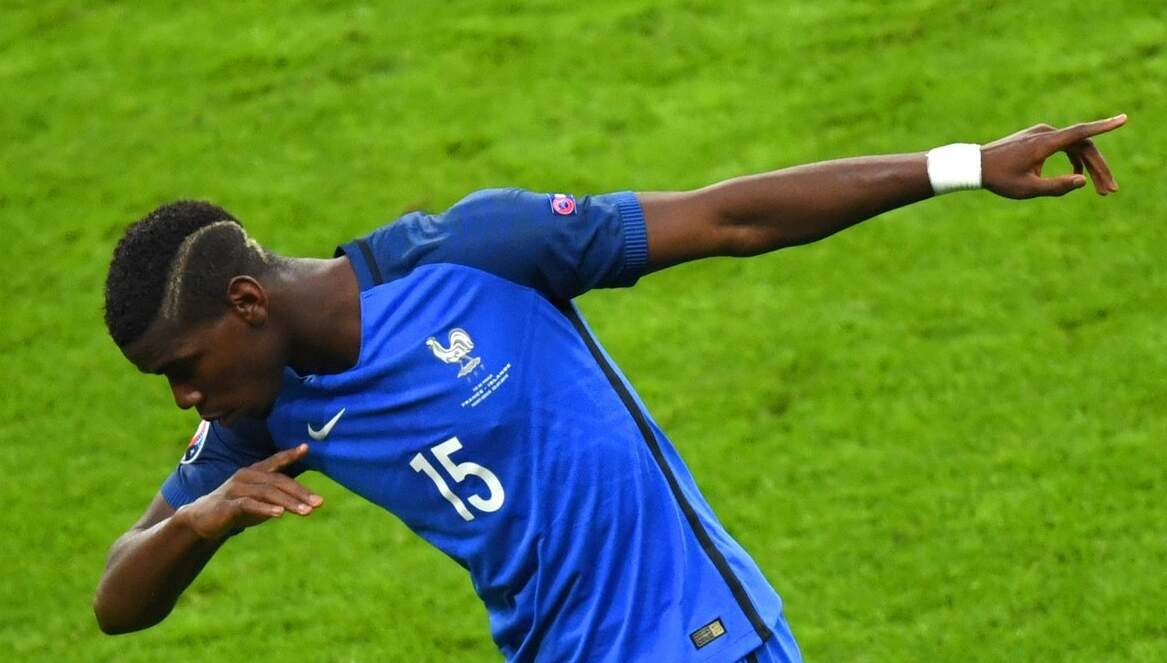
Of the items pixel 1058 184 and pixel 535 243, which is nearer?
pixel 1058 184

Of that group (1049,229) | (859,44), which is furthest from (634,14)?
(1049,229)

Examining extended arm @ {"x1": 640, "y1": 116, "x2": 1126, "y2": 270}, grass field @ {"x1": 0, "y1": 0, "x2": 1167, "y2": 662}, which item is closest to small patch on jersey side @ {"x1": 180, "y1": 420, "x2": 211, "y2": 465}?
extended arm @ {"x1": 640, "y1": 116, "x2": 1126, "y2": 270}

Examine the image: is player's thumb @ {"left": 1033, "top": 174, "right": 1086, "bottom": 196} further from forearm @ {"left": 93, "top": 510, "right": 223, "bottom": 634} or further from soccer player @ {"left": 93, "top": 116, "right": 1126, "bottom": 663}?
forearm @ {"left": 93, "top": 510, "right": 223, "bottom": 634}

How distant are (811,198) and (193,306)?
1.44 metres

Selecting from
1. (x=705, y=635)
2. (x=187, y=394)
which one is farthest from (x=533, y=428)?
(x=187, y=394)

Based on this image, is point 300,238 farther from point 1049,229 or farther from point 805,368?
point 1049,229

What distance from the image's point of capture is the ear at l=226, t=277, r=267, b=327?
423cm

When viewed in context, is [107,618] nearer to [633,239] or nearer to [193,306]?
[193,306]

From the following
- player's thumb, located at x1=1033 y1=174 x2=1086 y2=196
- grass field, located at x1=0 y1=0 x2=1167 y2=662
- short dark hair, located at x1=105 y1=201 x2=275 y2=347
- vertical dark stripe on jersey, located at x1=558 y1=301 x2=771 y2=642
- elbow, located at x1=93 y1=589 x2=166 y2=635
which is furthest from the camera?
grass field, located at x1=0 y1=0 x2=1167 y2=662

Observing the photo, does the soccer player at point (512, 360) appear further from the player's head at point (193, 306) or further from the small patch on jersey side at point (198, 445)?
the small patch on jersey side at point (198, 445)

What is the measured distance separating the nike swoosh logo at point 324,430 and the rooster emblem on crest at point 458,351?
288 mm

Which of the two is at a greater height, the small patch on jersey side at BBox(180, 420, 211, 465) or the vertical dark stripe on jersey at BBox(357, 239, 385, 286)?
the vertical dark stripe on jersey at BBox(357, 239, 385, 286)

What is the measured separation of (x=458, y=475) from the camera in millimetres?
4359

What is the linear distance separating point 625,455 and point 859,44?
7265 millimetres
